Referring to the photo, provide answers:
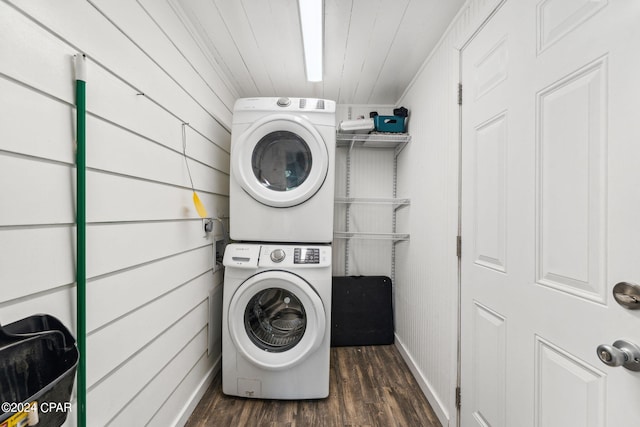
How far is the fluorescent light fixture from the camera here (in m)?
1.36

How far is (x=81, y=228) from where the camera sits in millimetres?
824

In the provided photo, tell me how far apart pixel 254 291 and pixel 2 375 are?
1182mm

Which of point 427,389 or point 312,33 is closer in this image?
point 312,33

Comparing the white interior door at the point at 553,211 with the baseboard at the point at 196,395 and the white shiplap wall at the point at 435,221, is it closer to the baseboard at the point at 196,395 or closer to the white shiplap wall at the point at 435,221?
the white shiplap wall at the point at 435,221

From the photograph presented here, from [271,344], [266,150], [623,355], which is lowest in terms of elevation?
[271,344]

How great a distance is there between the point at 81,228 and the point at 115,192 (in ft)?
0.74

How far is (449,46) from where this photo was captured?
159 centimetres

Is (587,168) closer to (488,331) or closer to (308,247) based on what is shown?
(488,331)

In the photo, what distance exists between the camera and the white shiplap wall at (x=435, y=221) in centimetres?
150

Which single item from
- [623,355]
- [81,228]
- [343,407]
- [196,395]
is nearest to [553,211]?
[623,355]

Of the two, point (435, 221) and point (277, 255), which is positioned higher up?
point (435, 221)

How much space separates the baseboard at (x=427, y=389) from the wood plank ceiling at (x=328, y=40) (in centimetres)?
222

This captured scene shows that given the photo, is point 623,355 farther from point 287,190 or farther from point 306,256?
point 287,190

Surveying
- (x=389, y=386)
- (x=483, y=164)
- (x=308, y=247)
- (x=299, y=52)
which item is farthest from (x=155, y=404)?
(x=299, y=52)
